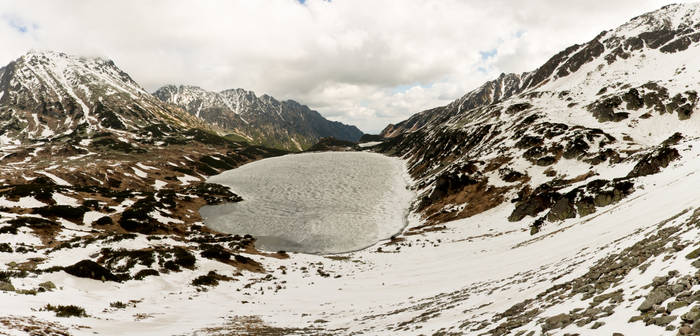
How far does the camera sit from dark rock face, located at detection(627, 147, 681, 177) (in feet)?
138

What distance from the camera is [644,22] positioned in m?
154

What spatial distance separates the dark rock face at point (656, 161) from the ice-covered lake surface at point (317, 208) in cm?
4066

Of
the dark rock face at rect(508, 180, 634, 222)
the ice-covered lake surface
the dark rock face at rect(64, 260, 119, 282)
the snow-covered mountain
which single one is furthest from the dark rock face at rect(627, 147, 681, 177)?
the dark rock face at rect(64, 260, 119, 282)

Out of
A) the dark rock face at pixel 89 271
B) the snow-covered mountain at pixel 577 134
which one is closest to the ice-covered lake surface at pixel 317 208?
the snow-covered mountain at pixel 577 134

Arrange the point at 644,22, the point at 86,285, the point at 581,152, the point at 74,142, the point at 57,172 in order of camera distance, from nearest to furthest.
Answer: the point at 86,285 → the point at 581,152 → the point at 57,172 → the point at 644,22 → the point at 74,142

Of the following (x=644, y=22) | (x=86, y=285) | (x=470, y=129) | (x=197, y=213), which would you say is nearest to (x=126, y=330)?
(x=86, y=285)

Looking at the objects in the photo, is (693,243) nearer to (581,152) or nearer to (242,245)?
(242,245)

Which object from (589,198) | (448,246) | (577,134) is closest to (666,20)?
(577,134)

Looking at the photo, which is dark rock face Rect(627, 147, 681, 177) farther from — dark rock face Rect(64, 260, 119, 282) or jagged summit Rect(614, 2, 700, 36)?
jagged summit Rect(614, 2, 700, 36)

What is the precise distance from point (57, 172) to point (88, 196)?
52199 mm

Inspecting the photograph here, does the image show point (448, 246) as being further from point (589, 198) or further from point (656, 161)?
point (656, 161)

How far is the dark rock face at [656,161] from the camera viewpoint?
4213 centimetres

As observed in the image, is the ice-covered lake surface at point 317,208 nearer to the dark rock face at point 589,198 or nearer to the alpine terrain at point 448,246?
the alpine terrain at point 448,246

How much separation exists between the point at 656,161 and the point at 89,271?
6566 cm
